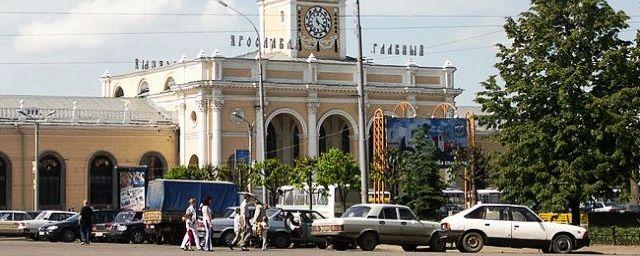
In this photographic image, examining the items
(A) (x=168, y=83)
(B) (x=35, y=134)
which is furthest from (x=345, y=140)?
(B) (x=35, y=134)

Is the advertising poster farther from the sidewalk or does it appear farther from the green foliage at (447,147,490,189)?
the sidewalk

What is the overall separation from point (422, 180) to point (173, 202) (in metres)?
18.9

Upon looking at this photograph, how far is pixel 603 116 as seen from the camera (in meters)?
46.1

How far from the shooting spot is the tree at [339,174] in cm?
7069

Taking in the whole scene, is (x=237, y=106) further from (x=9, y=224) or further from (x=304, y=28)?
(x=9, y=224)

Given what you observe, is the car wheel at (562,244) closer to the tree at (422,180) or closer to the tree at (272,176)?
the tree at (422,180)

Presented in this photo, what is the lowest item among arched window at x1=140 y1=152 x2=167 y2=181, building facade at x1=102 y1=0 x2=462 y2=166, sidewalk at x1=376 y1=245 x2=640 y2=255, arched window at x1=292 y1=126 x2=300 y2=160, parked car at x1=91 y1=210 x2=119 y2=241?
sidewalk at x1=376 y1=245 x2=640 y2=255

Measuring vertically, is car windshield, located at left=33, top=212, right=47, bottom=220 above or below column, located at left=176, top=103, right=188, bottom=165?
below

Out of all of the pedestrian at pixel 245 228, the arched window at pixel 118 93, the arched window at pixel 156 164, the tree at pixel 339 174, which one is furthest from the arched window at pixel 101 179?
the pedestrian at pixel 245 228

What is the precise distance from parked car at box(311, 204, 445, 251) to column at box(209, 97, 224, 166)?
4791 cm

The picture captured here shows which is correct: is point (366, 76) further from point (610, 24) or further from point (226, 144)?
point (610, 24)

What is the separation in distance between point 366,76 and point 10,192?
2493 cm

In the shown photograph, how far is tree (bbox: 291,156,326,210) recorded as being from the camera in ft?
234

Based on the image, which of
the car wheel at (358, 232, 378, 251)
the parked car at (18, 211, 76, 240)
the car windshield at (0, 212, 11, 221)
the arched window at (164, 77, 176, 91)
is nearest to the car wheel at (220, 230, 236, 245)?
the car wheel at (358, 232, 378, 251)
